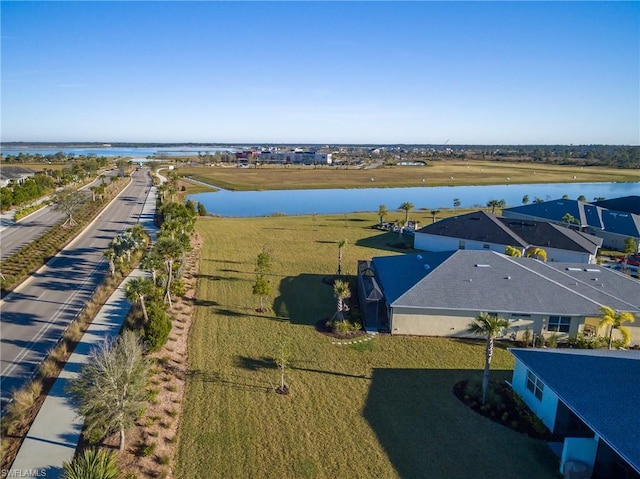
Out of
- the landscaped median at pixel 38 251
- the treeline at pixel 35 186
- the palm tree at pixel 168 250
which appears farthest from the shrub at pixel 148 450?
the treeline at pixel 35 186

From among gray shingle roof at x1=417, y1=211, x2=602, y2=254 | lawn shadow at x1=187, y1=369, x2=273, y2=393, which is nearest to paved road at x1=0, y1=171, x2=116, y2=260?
lawn shadow at x1=187, y1=369, x2=273, y2=393

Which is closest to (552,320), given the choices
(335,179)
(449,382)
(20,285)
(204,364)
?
(449,382)

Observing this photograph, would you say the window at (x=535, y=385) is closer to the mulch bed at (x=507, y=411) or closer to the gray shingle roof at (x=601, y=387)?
the gray shingle roof at (x=601, y=387)

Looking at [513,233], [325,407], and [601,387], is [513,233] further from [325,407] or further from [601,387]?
[325,407]

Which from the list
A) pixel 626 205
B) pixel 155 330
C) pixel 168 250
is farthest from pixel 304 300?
pixel 626 205

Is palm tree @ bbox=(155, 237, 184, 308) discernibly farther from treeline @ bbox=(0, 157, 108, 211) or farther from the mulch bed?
treeline @ bbox=(0, 157, 108, 211)

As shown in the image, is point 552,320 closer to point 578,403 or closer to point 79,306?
point 578,403
